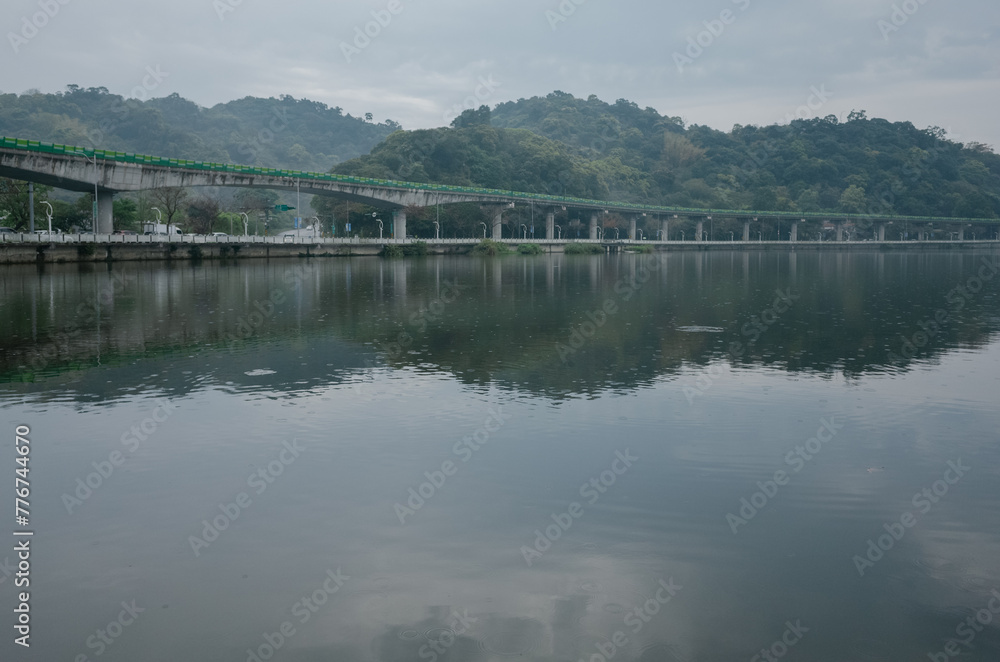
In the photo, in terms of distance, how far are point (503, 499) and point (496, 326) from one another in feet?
46.8

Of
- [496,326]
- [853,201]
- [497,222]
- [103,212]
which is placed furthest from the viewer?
[853,201]

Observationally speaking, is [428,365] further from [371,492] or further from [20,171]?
[20,171]

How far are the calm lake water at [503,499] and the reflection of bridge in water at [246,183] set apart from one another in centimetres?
4478

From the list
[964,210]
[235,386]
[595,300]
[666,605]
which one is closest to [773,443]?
[666,605]

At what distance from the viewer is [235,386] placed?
1462cm

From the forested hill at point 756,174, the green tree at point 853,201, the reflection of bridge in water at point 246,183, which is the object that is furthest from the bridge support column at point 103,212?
the green tree at point 853,201

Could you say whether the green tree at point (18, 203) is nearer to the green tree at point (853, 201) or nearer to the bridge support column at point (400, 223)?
the bridge support column at point (400, 223)

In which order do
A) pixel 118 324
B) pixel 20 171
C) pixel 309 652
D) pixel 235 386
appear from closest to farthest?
pixel 309 652 → pixel 235 386 → pixel 118 324 → pixel 20 171

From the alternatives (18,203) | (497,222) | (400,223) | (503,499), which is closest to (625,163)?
(497,222)

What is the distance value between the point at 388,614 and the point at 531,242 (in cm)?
9802

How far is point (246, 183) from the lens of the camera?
77.4 m

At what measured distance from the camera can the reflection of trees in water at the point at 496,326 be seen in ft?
55.9

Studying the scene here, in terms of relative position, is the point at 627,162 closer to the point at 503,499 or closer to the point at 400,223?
the point at 400,223

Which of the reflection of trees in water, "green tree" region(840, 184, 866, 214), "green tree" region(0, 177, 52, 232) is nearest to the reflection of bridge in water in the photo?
"green tree" region(0, 177, 52, 232)
